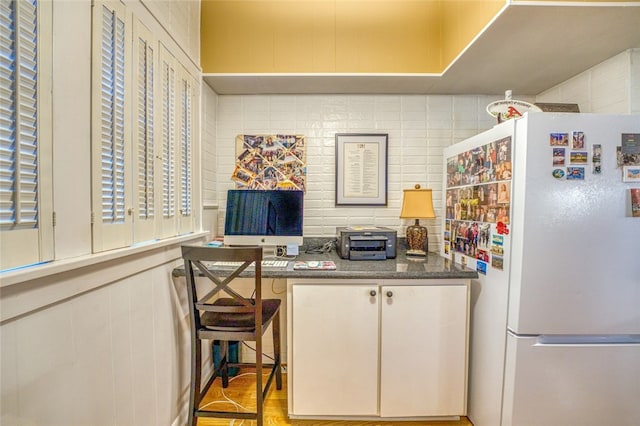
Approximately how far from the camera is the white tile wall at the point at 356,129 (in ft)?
7.21

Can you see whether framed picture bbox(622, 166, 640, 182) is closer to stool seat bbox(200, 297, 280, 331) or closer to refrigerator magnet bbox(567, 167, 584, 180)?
refrigerator magnet bbox(567, 167, 584, 180)

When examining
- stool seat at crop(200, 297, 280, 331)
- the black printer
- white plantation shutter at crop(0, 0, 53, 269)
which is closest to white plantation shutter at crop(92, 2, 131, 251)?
white plantation shutter at crop(0, 0, 53, 269)

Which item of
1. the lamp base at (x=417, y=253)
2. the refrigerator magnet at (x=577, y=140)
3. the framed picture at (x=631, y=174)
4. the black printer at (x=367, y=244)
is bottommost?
the lamp base at (x=417, y=253)

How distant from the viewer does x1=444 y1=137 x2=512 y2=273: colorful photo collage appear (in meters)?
1.36

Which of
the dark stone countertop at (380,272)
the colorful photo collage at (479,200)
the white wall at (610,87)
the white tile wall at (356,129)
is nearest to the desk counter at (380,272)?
the dark stone countertop at (380,272)

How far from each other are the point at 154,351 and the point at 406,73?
2.20 metres

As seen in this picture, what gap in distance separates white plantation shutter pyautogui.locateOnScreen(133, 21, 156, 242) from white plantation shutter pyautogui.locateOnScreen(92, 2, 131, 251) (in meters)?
0.06

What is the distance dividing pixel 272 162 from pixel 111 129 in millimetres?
1224

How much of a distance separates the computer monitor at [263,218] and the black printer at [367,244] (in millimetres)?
325

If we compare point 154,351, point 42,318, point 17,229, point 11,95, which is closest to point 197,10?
point 11,95

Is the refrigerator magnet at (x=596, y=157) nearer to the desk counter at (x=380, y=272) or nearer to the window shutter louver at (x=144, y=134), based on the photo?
the desk counter at (x=380, y=272)

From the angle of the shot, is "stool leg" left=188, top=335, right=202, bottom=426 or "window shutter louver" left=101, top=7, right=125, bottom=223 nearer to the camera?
"window shutter louver" left=101, top=7, right=125, bottom=223

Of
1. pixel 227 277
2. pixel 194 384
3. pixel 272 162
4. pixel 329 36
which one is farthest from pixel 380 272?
pixel 329 36

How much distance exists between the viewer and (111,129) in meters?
1.04
